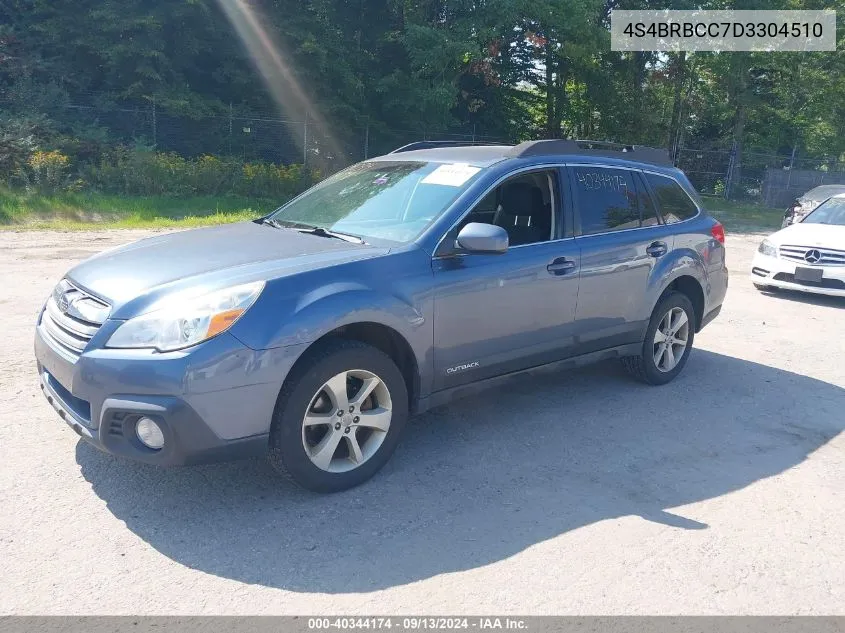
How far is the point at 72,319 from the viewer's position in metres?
3.81

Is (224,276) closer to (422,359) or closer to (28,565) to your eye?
(422,359)

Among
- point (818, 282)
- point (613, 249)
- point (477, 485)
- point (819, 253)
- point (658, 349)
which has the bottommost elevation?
point (477, 485)

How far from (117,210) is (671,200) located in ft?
43.3

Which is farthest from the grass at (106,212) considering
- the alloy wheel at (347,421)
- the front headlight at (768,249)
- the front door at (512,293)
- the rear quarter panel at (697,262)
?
the alloy wheel at (347,421)

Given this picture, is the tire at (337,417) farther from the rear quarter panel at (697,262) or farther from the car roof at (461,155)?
the rear quarter panel at (697,262)

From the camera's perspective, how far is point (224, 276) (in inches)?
146

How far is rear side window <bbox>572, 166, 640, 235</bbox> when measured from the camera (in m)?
5.28

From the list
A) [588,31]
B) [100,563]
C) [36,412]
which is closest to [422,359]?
[100,563]

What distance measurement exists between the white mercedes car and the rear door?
16.1ft

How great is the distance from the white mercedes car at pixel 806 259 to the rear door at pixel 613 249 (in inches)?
194

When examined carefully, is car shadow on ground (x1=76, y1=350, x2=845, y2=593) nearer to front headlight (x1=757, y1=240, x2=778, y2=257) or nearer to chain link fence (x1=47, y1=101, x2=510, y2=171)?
front headlight (x1=757, y1=240, x2=778, y2=257)

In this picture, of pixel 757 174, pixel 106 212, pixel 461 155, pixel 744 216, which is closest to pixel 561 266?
pixel 461 155

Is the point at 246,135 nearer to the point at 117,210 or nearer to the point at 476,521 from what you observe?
the point at 117,210

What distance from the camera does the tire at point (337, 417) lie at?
3648 mm
